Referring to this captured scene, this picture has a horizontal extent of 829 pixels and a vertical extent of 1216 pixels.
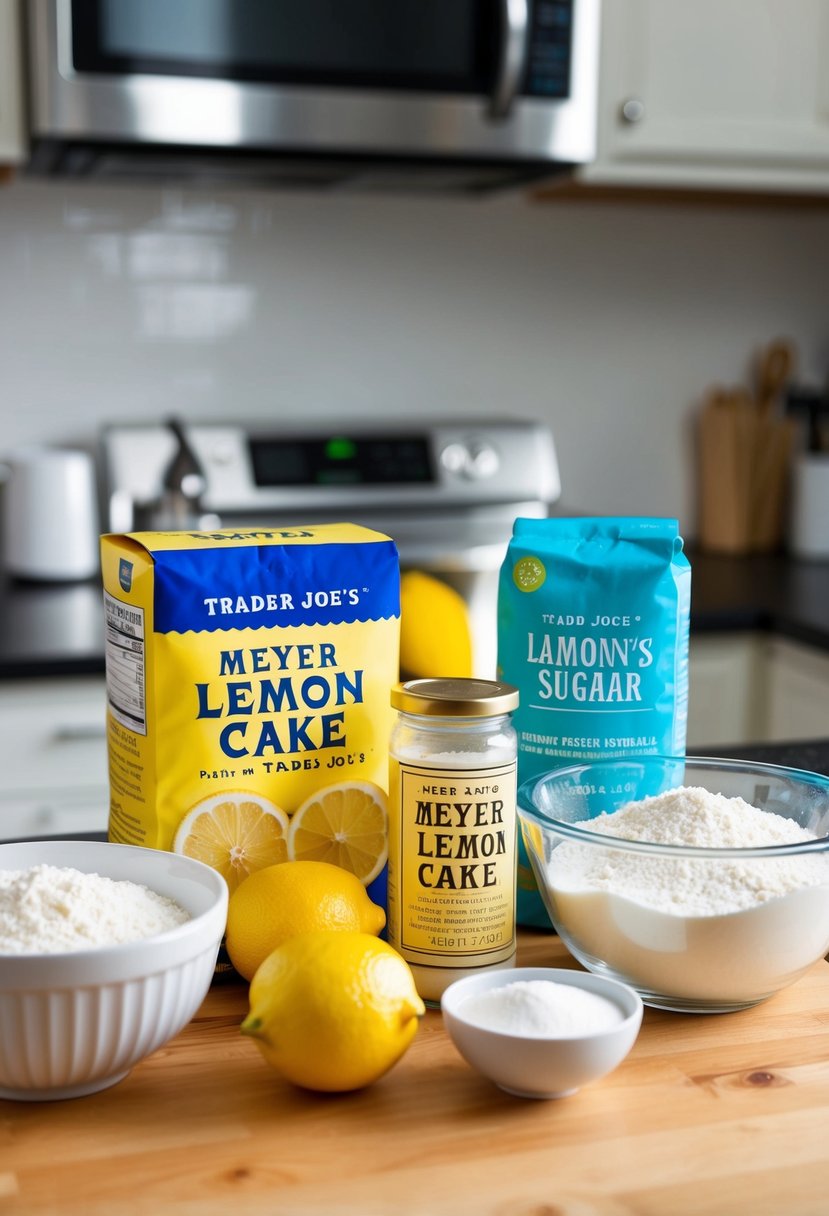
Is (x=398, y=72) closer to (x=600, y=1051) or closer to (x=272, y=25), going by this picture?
(x=272, y=25)

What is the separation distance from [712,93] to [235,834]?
1.79m

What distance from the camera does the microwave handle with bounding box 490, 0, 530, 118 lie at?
193cm

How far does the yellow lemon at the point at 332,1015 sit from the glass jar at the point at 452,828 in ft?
0.29

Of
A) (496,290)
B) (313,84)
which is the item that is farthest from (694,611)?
(313,84)

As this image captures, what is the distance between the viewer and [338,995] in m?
0.67

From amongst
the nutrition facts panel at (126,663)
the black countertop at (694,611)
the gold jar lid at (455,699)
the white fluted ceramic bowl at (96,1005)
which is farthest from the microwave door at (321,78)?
the white fluted ceramic bowl at (96,1005)

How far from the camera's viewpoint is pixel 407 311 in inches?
98.2

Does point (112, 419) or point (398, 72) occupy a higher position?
point (398, 72)

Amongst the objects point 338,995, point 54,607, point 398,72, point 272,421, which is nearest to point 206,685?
point 338,995

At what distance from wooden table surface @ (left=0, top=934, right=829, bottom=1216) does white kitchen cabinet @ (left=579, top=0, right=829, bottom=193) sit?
1745mm

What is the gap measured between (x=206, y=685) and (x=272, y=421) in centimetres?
160

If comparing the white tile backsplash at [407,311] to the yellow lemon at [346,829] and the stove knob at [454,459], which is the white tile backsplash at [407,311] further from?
the yellow lemon at [346,829]

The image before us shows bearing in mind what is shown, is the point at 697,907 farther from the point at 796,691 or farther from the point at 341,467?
the point at 341,467

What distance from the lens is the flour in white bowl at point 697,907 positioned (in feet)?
2.41
